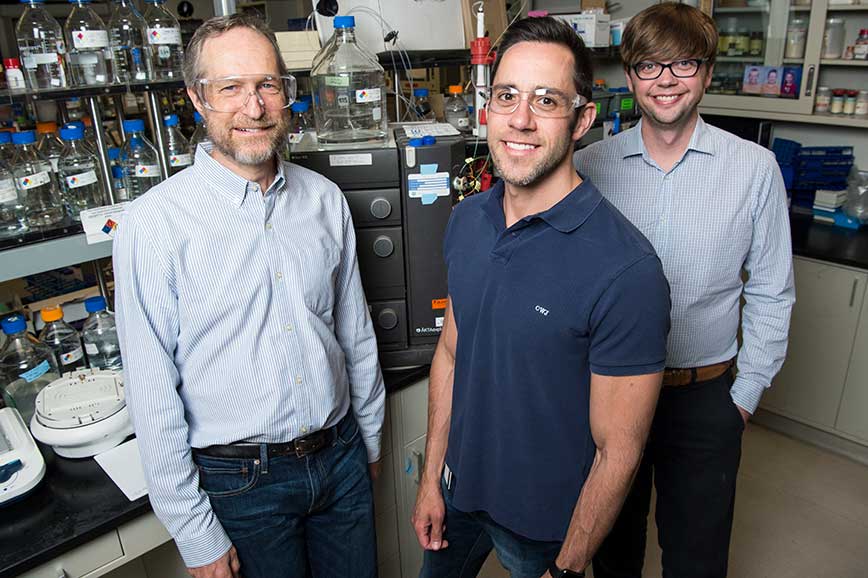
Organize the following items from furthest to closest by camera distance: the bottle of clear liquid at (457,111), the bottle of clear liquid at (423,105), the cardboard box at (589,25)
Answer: the cardboard box at (589,25) < the bottle of clear liquid at (423,105) < the bottle of clear liquid at (457,111)

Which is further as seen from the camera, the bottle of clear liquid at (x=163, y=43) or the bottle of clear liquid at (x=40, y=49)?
the bottle of clear liquid at (x=163, y=43)

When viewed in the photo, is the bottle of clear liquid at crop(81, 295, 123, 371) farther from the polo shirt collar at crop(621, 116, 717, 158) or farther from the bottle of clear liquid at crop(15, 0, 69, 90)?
the polo shirt collar at crop(621, 116, 717, 158)

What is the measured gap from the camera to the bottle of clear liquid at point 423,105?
213 centimetres

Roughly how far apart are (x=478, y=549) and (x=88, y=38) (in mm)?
1414

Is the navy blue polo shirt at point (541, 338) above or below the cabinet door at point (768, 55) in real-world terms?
below

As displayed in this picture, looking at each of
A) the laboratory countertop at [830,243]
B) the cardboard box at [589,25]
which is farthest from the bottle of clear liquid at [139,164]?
the laboratory countertop at [830,243]

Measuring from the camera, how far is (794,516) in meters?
2.45

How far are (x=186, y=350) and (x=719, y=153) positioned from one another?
4.09ft

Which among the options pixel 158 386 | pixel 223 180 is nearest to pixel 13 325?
pixel 158 386

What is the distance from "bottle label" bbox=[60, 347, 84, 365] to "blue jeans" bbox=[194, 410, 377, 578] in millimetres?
616

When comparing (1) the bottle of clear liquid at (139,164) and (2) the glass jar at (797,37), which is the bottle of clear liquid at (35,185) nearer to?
(1) the bottle of clear liquid at (139,164)

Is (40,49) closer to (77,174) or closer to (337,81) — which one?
(77,174)

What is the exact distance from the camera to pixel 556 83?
3.52 ft

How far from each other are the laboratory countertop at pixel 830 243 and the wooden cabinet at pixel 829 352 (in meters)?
0.04
